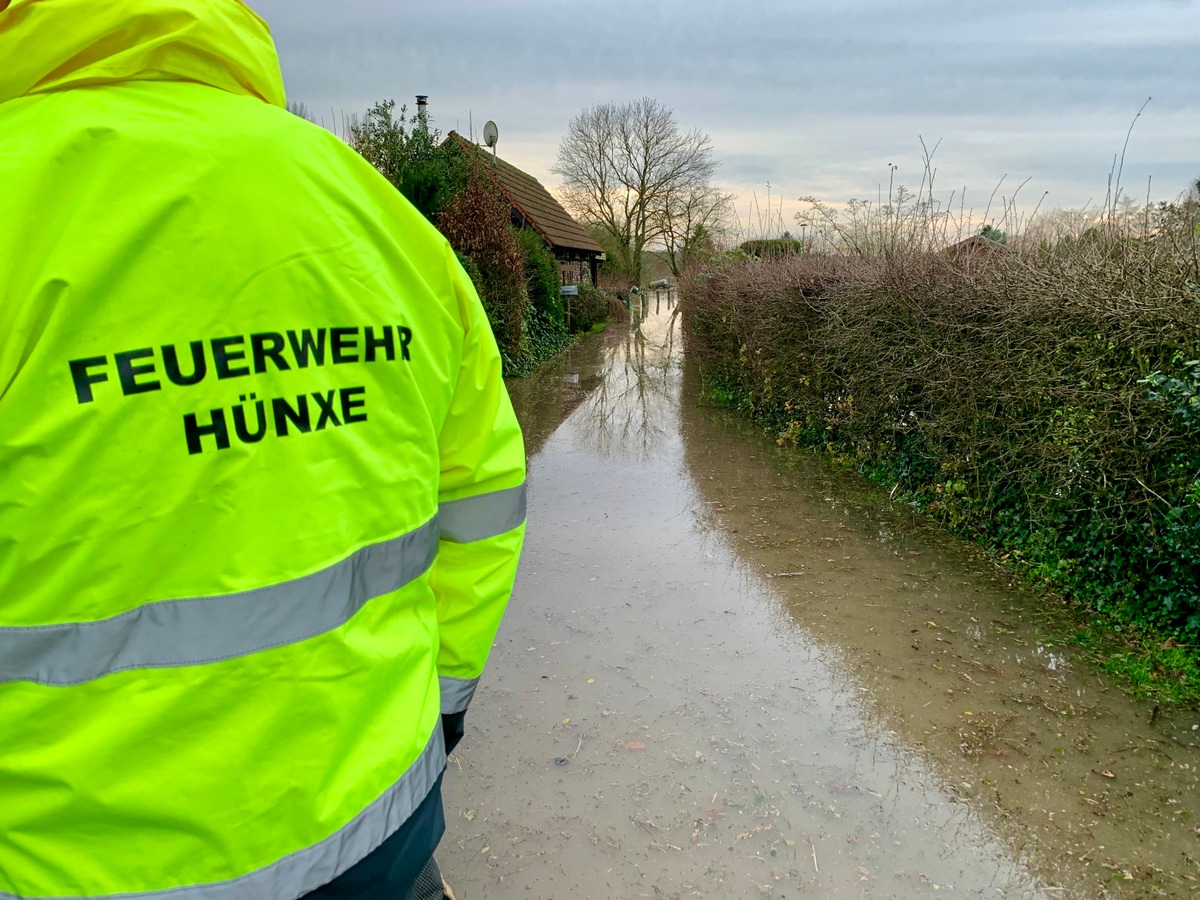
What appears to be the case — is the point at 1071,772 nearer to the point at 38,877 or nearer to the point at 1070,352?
the point at 1070,352

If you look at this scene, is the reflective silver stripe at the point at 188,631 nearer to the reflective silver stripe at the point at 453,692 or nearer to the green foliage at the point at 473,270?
the reflective silver stripe at the point at 453,692

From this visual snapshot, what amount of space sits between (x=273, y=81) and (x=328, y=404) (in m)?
0.55

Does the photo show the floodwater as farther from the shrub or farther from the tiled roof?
the tiled roof

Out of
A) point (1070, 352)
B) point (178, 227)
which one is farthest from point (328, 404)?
point (1070, 352)

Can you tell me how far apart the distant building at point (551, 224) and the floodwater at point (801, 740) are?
717 inches

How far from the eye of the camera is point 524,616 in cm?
461

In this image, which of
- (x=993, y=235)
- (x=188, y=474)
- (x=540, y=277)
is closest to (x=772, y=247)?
(x=540, y=277)

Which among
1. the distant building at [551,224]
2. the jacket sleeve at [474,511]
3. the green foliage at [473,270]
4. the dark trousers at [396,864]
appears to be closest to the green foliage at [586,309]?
the distant building at [551,224]

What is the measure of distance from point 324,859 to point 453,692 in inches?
17.1

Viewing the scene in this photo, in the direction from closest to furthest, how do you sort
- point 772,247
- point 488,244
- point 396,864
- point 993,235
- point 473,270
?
point 396,864
point 993,235
point 473,270
point 488,244
point 772,247

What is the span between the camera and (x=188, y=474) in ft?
3.44

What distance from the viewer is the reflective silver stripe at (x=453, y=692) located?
1.56 m

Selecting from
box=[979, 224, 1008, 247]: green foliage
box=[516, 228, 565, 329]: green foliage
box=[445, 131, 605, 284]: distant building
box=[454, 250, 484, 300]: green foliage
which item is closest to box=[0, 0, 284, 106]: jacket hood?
box=[979, 224, 1008, 247]: green foliage

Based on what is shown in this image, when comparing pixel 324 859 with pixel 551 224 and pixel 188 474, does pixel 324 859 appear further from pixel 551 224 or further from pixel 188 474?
pixel 551 224
